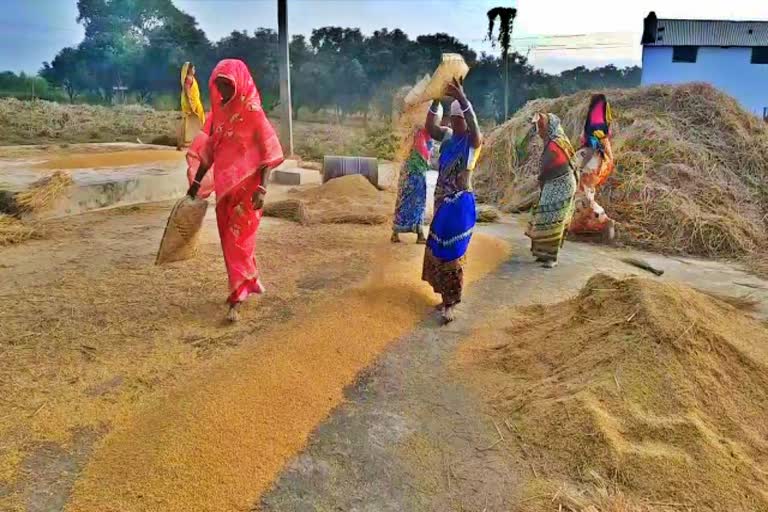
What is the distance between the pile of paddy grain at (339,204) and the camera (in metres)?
7.23

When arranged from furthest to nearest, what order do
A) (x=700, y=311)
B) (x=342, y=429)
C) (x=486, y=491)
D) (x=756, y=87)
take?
(x=756, y=87)
(x=700, y=311)
(x=342, y=429)
(x=486, y=491)

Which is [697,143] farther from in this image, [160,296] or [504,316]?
[160,296]

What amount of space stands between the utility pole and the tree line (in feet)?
12.8

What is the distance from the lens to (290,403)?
2.86 m

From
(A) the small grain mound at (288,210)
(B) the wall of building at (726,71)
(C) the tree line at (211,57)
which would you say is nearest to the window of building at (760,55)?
(B) the wall of building at (726,71)

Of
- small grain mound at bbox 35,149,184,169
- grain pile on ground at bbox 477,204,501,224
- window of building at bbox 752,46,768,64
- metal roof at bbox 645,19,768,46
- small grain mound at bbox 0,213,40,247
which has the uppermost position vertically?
metal roof at bbox 645,19,768,46

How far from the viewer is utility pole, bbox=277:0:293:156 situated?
1195cm

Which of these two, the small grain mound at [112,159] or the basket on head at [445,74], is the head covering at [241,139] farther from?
the small grain mound at [112,159]

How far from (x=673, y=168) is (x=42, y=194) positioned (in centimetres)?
796

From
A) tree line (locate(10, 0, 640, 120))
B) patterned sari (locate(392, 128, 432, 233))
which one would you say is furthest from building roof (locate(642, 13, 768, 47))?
patterned sari (locate(392, 128, 432, 233))

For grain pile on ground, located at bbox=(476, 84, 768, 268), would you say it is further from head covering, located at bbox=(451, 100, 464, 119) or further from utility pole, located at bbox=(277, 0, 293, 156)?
utility pole, located at bbox=(277, 0, 293, 156)

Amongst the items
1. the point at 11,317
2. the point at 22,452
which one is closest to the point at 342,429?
the point at 22,452

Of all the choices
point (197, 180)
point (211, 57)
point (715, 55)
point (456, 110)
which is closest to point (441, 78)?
point (456, 110)

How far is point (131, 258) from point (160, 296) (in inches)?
47.6
